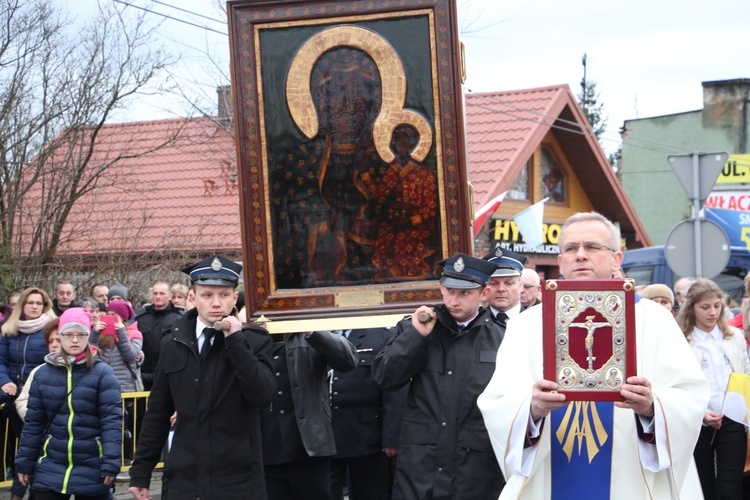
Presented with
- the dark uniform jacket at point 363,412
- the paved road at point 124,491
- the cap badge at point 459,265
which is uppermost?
the cap badge at point 459,265

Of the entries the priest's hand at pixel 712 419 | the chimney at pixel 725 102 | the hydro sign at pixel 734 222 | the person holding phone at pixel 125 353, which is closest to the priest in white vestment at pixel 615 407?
the priest's hand at pixel 712 419

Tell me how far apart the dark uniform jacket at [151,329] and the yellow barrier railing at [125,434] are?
96cm

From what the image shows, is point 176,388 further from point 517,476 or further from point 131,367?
point 131,367

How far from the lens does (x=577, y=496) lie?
450 centimetres

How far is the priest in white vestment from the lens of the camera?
4258mm

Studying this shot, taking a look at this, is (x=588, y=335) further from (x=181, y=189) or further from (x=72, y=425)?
(x=181, y=189)

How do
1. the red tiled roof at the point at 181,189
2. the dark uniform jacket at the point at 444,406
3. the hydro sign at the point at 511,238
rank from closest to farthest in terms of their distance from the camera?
the dark uniform jacket at the point at 444,406, the red tiled roof at the point at 181,189, the hydro sign at the point at 511,238

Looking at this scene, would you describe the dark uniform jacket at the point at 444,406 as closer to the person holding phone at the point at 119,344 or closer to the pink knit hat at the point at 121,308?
the person holding phone at the point at 119,344

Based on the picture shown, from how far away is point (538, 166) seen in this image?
87.7 feet

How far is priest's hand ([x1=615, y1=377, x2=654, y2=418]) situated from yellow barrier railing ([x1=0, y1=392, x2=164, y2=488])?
7948 millimetres

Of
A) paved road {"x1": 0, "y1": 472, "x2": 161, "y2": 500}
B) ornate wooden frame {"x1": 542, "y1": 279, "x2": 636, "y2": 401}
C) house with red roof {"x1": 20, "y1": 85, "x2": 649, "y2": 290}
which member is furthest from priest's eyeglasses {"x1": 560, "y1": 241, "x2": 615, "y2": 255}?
house with red roof {"x1": 20, "y1": 85, "x2": 649, "y2": 290}

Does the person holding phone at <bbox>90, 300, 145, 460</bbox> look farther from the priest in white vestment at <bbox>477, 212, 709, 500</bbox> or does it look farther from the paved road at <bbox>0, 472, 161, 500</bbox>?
the priest in white vestment at <bbox>477, 212, 709, 500</bbox>

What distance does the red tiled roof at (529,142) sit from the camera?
2317cm

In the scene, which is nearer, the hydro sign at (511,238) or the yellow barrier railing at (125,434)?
the yellow barrier railing at (125,434)
